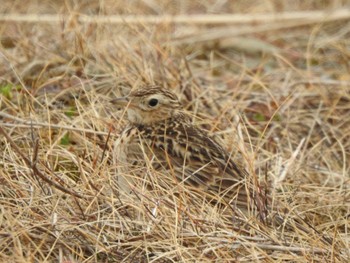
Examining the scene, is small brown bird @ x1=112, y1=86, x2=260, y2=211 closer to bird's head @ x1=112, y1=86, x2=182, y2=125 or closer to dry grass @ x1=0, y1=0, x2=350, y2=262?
bird's head @ x1=112, y1=86, x2=182, y2=125

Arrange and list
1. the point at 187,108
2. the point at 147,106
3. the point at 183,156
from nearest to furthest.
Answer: the point at 183,156 < the point at 147,106 < the point at 187,108

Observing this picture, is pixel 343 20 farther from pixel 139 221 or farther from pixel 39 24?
pixel 139 221

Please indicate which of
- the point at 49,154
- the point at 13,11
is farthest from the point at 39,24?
the point at 49,154

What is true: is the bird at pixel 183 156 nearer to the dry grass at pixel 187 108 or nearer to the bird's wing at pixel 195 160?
the bird's wing at pixel 195 160

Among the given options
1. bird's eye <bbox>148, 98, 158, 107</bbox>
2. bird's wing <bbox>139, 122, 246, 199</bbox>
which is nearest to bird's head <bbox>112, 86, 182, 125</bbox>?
bird's eye <bbox>148, 98, 158, 107</bbox>

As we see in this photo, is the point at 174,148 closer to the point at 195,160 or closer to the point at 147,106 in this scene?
the point at 195,160

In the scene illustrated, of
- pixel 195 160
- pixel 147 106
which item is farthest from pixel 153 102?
pixel 195 160
